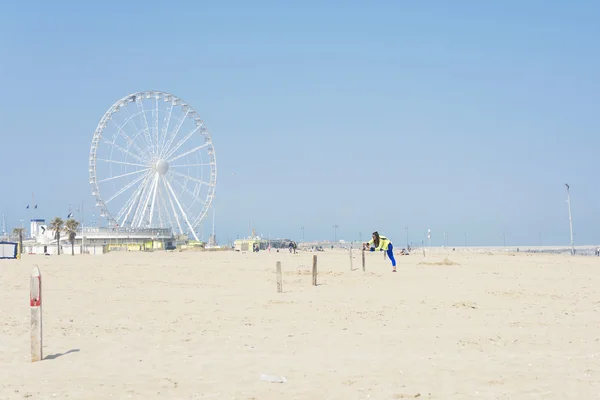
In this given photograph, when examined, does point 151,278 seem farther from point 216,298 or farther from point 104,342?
→ point 104,342

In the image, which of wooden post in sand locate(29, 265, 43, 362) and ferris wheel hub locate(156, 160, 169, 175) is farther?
ferris wheel hub locate(156, 160, 169, 175)

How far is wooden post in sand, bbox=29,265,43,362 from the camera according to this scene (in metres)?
8.45

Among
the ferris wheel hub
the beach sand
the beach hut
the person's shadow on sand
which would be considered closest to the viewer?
the beach sand

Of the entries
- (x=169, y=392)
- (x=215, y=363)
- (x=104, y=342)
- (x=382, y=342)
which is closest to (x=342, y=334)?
(x=382, y=342)

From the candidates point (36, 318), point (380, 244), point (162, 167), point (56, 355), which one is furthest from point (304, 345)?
point (162, 167)

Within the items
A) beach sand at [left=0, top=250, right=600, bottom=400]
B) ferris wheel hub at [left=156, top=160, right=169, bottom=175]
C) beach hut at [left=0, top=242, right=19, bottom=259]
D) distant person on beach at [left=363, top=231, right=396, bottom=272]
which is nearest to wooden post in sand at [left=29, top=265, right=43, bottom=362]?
beach sand at [left=0, top=250, right=600, bottom=400]

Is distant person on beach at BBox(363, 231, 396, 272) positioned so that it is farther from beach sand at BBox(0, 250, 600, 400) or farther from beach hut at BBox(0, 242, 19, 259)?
beach hut at BBox(0, 242, 19, 259)

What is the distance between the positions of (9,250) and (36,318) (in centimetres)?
5040

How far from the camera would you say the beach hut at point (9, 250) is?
53.7 meters

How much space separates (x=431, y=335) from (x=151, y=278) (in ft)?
A: 48.5

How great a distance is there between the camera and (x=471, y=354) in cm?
899

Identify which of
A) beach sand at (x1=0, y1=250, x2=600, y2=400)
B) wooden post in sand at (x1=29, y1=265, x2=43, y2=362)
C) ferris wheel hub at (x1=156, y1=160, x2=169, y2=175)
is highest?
ferris wheel hub at (x1=156, y1=160, x2=169, y2=175)

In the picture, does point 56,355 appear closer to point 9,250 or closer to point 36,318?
point 36,318

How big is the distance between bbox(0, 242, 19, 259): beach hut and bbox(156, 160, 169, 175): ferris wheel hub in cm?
1996
